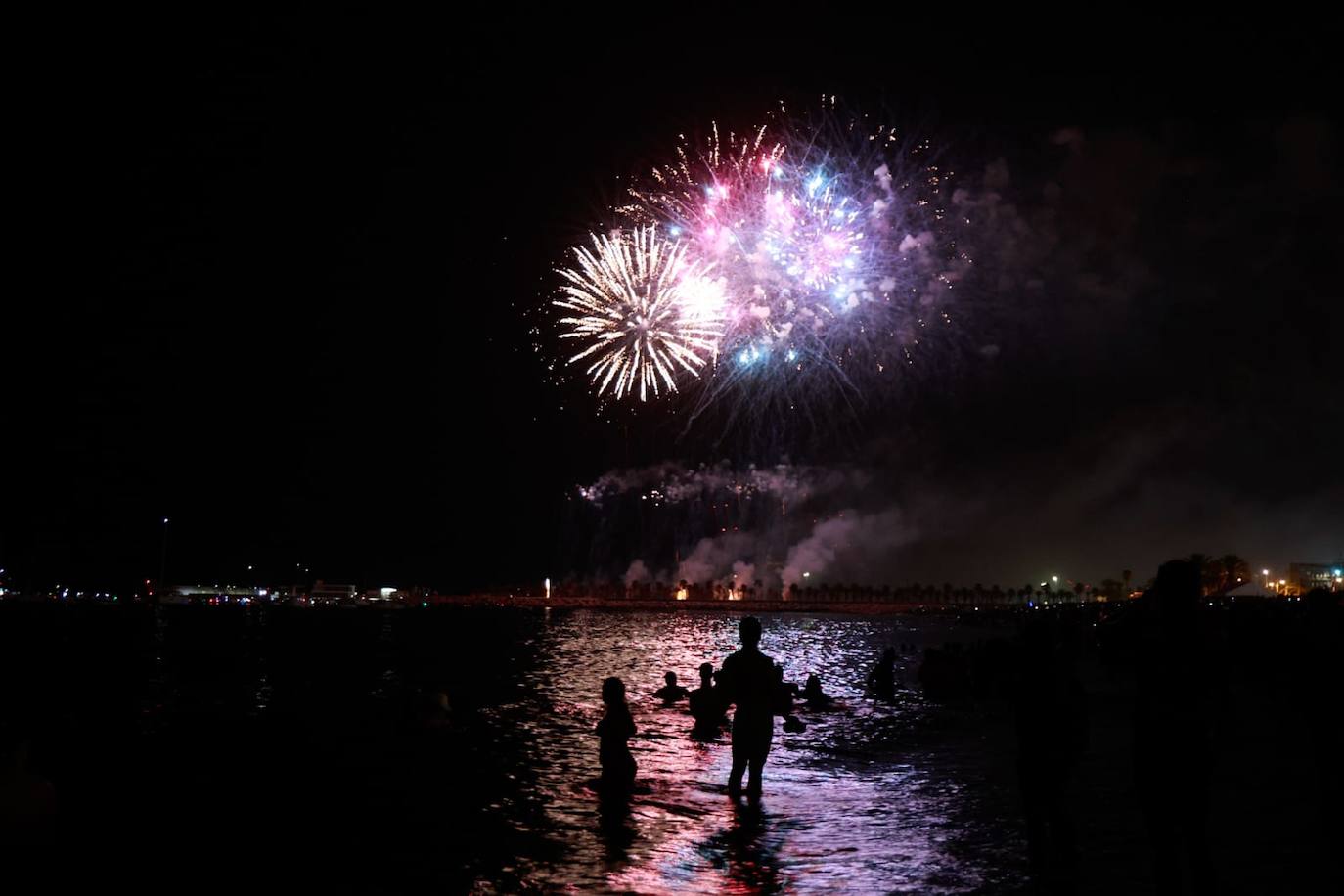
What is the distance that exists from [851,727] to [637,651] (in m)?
30.1

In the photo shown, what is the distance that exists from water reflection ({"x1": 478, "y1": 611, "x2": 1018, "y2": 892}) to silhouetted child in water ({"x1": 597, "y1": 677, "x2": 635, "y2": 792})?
256 millimetres

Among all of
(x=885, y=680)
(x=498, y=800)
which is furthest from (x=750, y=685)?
(x=885, y=680)

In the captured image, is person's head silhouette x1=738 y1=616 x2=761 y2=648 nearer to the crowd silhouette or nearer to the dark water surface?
the crowd silhouette

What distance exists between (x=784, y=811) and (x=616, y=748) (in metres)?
2.24

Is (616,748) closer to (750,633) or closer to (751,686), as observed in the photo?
(751,686)

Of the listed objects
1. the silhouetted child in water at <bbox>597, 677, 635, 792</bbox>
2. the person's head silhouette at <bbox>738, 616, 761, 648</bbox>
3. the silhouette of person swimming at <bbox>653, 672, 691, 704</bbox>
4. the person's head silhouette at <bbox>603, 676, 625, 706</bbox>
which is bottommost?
the silhouette of person swimming at <bbox>653, 672, 691, 704</bbox>

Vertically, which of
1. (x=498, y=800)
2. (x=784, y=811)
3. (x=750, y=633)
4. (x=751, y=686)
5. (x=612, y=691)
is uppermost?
(x=750, y=633)

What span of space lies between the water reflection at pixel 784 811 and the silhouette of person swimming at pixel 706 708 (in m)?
0.38

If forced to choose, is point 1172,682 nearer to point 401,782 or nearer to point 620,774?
point 620,774

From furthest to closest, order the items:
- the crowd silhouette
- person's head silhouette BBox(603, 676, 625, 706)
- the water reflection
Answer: person's head silhouette BBox(603, 676, 625, 706) → the water reflection → the crowd silhouette

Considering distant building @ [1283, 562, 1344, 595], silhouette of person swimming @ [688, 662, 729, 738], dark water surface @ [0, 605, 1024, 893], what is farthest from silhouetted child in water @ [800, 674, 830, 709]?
distant building @ [1283, 562, 1344, 595]

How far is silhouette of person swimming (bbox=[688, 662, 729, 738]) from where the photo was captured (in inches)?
442

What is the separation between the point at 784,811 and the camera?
11.4m

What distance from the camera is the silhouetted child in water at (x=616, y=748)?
40.3 feet
